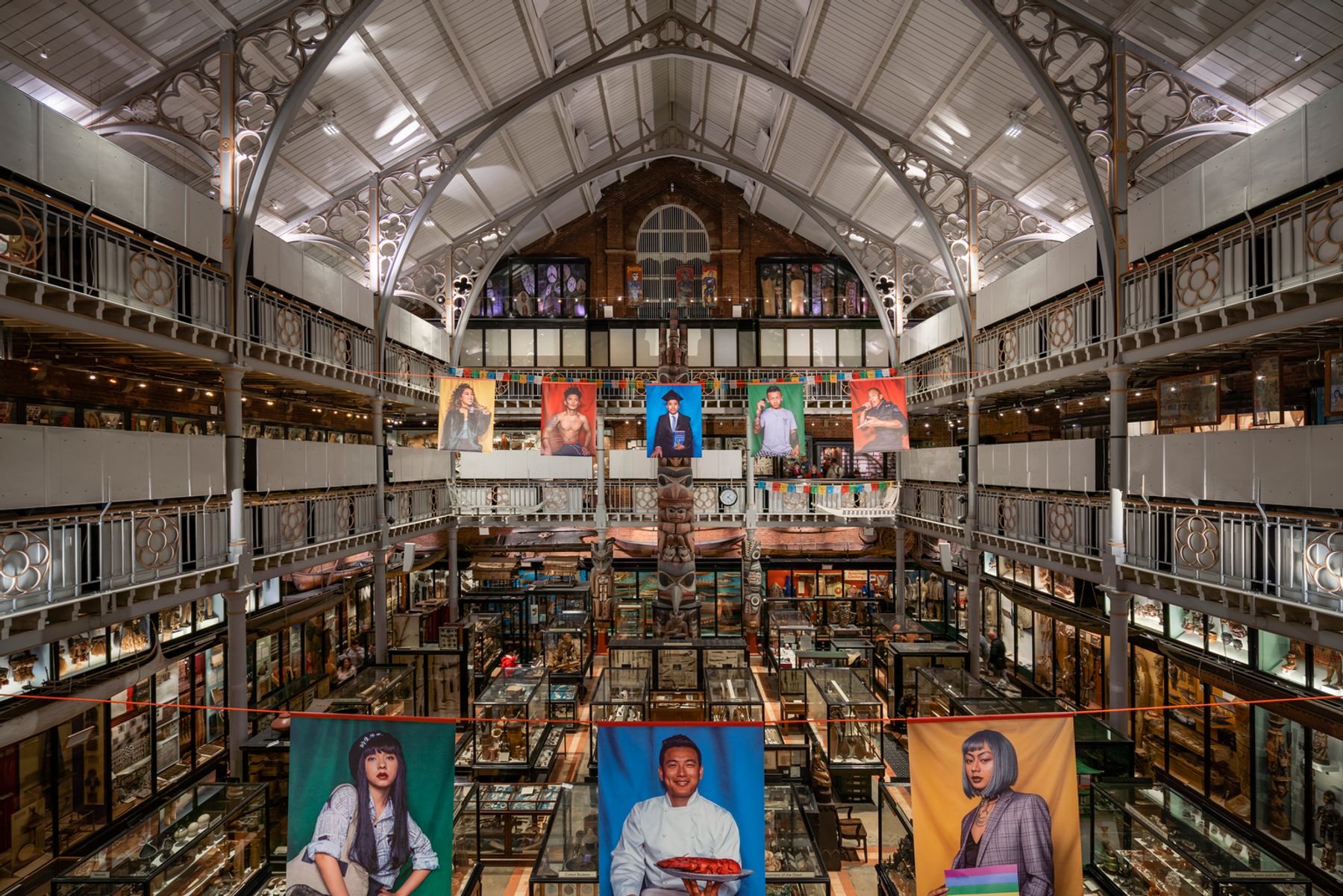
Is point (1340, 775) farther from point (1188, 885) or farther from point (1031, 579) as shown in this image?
point (1031, 579)

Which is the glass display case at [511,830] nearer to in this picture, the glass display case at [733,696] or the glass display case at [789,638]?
the glass display case at [733,696]

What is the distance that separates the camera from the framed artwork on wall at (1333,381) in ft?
34.1

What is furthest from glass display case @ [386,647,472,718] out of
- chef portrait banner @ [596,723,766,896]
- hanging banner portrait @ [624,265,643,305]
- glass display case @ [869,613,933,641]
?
hanging banner portrait @ [624,265,643,305]

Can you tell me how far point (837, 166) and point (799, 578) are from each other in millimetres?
14336

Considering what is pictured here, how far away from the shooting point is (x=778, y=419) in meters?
19.4

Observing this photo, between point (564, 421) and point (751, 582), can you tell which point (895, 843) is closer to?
point (564, 421)

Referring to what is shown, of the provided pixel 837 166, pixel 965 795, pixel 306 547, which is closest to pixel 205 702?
pixel 306 547

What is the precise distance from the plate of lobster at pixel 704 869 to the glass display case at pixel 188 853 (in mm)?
5761

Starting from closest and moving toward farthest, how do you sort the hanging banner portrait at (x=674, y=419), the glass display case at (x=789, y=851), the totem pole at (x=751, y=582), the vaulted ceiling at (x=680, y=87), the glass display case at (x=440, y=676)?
the glass display case at (x=789, y=851) → the vaulted ceiling at (x=680, y=87) → the hanging banner portrait at (x=674, y=419) → the glass display case at (x=440, y=676) → the totem pole at (x=751, y=582)

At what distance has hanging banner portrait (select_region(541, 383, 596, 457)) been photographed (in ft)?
63.4

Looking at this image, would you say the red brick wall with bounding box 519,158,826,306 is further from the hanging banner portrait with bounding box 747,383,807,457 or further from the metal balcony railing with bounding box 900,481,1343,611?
the metal balcony railing with bounding box 900,481,1343,611

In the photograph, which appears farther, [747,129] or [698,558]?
[698,558]

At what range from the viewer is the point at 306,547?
47.5 ft

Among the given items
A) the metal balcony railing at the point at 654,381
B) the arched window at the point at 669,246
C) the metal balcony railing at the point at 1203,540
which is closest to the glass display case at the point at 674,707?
the metal balcony railing at the point at 1203,540
